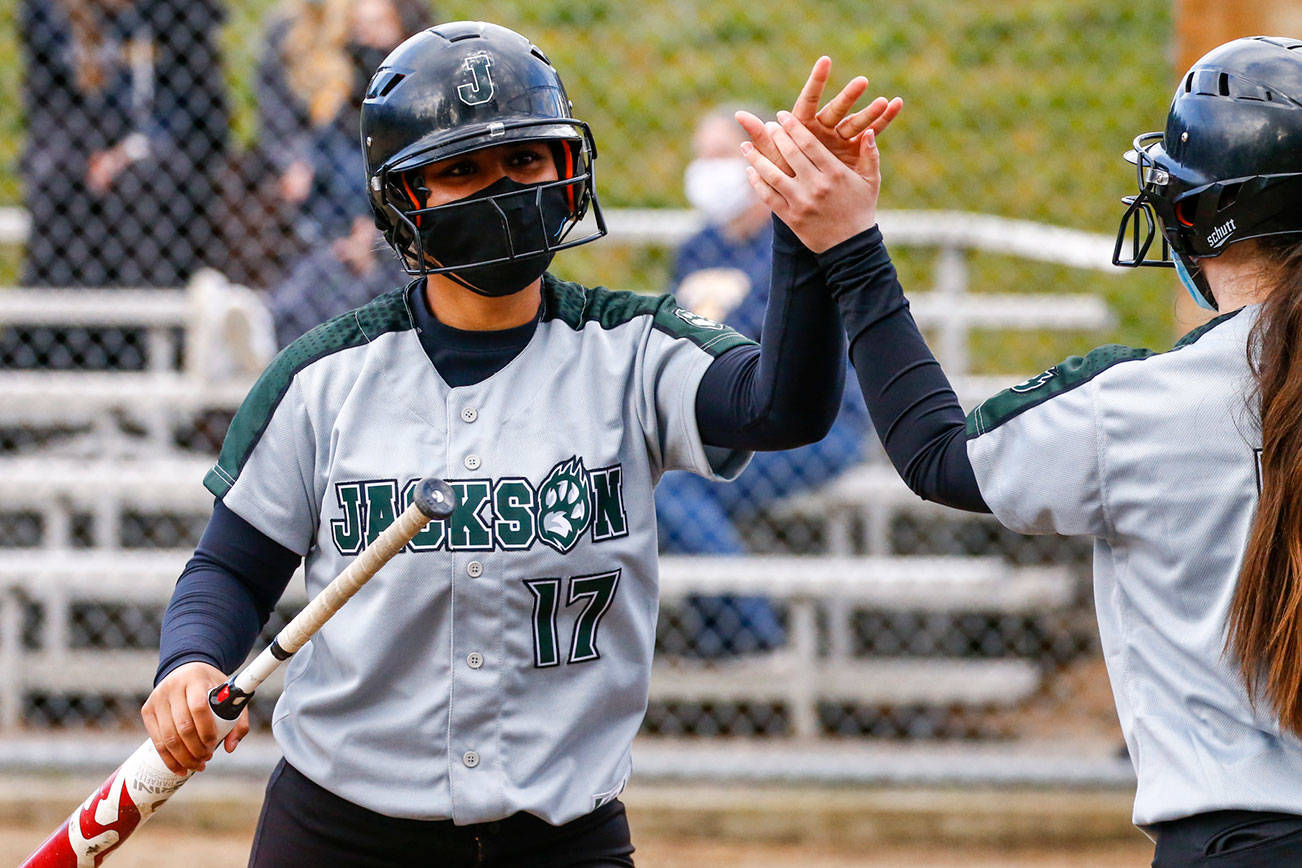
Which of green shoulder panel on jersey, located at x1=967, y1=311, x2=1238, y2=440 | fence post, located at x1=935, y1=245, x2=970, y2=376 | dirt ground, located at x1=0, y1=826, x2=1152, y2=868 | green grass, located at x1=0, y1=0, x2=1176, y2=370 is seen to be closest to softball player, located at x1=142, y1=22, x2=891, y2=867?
green shoulder panel on jersey, located at x1=967, y1=311, x2=1238, y2=440

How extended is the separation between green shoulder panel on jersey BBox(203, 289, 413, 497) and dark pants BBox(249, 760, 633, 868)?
17.3 inches

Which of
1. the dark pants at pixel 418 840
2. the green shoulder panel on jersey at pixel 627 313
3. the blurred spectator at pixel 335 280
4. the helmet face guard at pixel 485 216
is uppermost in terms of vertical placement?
the helmet face guard at pixel 485 216

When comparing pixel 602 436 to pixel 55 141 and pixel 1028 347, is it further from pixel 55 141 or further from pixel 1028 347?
pixel 1028 347

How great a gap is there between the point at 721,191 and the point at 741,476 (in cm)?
90

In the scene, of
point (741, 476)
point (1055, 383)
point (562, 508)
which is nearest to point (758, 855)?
point (741, 476)

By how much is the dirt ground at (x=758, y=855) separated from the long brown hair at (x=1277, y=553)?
2684 mm

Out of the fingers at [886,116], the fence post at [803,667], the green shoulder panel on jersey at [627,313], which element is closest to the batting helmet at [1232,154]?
the fingers at [886,116]

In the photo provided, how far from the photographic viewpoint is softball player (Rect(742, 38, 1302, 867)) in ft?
5.17

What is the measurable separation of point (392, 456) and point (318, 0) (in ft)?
10.9

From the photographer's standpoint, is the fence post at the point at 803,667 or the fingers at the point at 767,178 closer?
the fingers at the point at 767,178

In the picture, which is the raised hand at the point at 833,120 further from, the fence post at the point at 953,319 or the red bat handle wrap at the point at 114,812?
the fence post at the point at 953,319

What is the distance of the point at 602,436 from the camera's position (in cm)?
195

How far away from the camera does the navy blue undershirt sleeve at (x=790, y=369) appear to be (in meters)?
1.83

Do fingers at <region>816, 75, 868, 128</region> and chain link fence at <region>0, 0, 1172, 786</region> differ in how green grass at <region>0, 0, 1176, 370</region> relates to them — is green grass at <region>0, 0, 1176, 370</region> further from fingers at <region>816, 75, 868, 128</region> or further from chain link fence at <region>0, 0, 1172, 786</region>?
fingers at <region>816, 75, 868, 128</region>
